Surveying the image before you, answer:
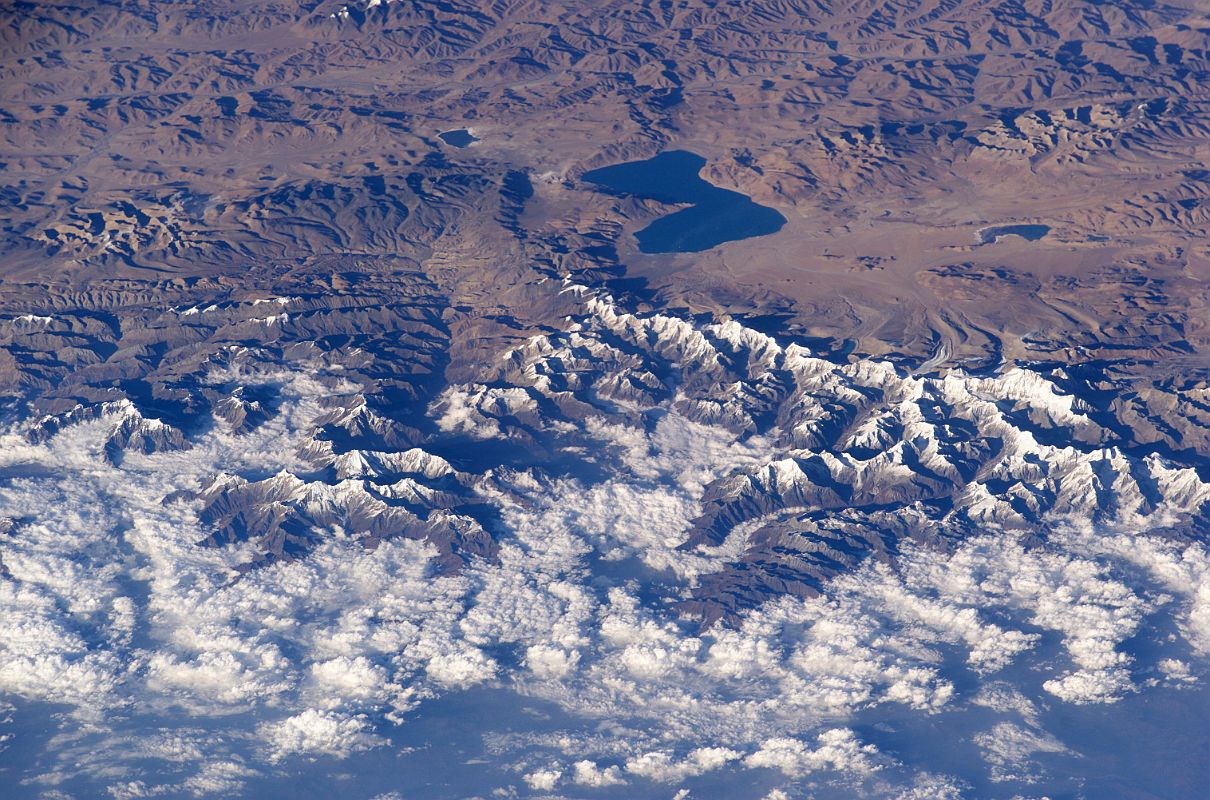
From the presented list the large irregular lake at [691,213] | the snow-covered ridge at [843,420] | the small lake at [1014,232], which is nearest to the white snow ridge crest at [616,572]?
the snow-covered ridge at [843,420]

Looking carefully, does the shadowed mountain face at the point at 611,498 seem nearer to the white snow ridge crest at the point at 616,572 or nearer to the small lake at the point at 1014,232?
the white snow ridge crest at the point at 616,572

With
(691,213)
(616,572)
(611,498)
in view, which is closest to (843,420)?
(611,498)

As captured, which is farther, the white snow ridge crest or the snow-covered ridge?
the snow-covered ridge

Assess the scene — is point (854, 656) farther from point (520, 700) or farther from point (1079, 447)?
point (1079, 447)

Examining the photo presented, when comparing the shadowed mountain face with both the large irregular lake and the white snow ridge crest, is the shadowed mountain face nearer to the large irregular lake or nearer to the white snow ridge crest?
the white snow ridge crest

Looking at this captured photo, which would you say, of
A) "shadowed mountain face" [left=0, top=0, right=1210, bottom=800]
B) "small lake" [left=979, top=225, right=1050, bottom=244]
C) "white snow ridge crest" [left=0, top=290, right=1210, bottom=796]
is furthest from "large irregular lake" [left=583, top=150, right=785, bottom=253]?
"white snow ridge crest" [left=0, top=290, right=1210, bottom=796]

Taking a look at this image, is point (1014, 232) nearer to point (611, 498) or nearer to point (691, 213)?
point (691, 213)
